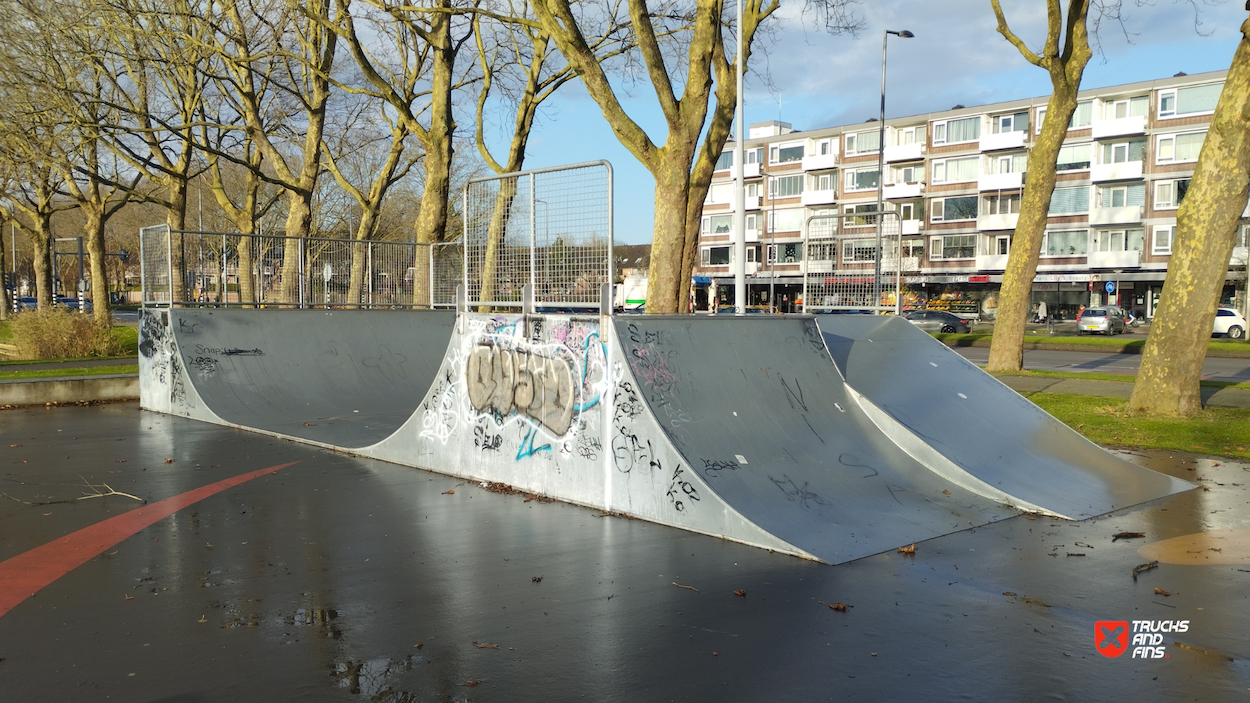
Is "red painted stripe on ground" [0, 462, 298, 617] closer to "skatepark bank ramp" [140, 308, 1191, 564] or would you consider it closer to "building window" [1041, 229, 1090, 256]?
"skatepark bank ramp" [140, 308, 1191, 564]

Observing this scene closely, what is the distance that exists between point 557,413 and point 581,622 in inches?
131

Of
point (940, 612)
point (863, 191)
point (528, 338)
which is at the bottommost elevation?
point (940, 612)

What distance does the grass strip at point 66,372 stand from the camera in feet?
52.9

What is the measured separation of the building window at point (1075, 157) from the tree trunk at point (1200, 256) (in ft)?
165

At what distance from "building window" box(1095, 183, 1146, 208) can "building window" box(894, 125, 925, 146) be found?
484 inches

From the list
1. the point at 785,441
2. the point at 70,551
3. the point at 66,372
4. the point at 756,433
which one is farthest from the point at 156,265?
the point at 785,441

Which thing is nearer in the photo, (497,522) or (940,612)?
(940,612)

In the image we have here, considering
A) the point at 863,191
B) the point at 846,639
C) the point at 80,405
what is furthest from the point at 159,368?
the point at 863,191

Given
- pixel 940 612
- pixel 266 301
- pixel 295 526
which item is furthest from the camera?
pixel 266 301

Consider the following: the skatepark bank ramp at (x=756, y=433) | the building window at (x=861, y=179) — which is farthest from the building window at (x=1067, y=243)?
the skatepark bank ramp at (x=756, y=433)

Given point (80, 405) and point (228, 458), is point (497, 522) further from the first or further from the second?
point (80, 405)

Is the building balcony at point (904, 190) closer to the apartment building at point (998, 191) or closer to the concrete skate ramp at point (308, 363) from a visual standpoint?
the apartment building at point (998, 191)

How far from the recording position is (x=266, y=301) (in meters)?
15.6

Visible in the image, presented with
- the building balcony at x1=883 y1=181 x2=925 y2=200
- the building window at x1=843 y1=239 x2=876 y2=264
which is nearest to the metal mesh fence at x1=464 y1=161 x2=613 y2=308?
the building window at x1=843 y1=239 x2=876 y2=264
